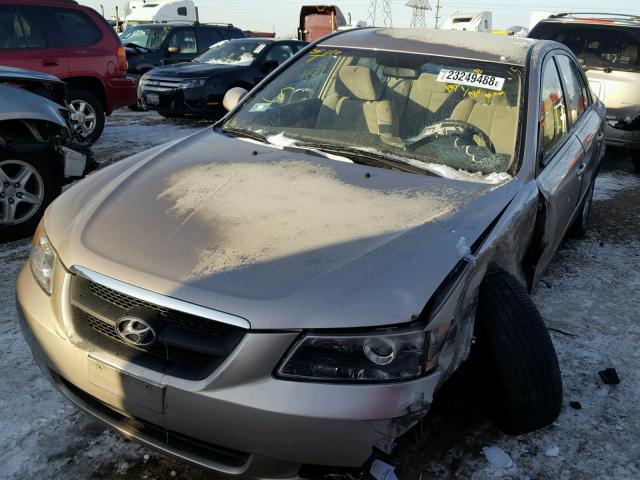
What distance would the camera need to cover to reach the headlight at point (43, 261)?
219 cm

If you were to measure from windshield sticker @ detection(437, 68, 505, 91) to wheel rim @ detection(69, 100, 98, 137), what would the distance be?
19.6 feet

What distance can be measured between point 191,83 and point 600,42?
6002 mm

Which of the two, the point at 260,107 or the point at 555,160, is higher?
the point at 260,107

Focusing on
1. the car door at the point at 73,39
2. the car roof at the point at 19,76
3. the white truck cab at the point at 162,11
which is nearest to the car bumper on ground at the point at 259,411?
the car roof at the point at 19,76

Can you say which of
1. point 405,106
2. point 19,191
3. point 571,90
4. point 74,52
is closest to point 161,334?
point 405,106

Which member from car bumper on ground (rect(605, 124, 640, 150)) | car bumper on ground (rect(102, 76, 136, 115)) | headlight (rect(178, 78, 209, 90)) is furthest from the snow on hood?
headlight (rect(178, 78, 209, 90))

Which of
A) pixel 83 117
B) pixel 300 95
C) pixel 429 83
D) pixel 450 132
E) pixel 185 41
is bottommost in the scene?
pixel 83 117

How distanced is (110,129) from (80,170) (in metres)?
5.29

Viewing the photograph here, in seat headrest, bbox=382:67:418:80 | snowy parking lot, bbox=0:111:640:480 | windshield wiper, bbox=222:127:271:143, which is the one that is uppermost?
seat headrest, bbox=382:67:418:80

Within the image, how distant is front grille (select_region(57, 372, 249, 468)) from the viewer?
6.10 feet

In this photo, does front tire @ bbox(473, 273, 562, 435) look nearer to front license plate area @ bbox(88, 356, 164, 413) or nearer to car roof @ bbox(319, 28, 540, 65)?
front license plate area @ bbox(88, 356, 164, 413)

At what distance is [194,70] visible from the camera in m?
9.92

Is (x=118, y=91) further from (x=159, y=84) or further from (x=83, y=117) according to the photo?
(x=159, y=84)

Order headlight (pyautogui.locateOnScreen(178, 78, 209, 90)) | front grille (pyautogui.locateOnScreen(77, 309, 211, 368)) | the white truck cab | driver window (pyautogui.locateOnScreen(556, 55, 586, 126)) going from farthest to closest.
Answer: the white truck cab < headlight (pyautogui.locateOnScreen(178, 78, 209, 90)) < driver window (pyautogui.locateOnScreen(556, 55, 586, 126)) < front grille (pyautogui.locateOnScreen(77, 309, 211, 368))
